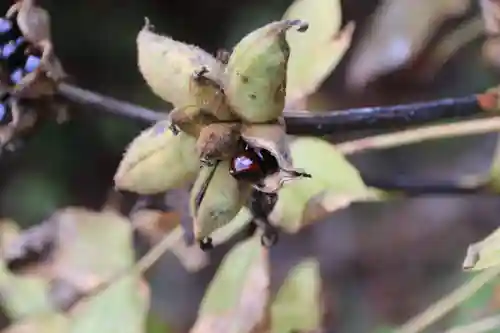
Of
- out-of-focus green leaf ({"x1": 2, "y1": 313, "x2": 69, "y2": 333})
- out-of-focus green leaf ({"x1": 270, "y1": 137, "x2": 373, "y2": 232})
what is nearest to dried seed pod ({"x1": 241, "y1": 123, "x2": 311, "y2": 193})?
out-of-focus green leaf ({"x1": 270, "y1": 137, "x2": 373, "y2": 232})

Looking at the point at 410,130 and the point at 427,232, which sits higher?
the point at 410,130

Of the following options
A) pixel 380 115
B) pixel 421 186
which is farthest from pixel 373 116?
pixel 421 186

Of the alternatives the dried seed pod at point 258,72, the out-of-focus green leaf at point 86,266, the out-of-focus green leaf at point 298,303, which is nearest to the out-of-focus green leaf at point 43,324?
the out-of-focus green leaf at point 86,266

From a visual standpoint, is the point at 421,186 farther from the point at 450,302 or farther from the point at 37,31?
the point at 37,31

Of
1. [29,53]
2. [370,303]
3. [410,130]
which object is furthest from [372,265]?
[29,53]

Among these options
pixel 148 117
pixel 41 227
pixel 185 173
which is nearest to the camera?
pixel 185 173

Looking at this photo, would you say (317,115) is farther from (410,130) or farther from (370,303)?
(370,303)
